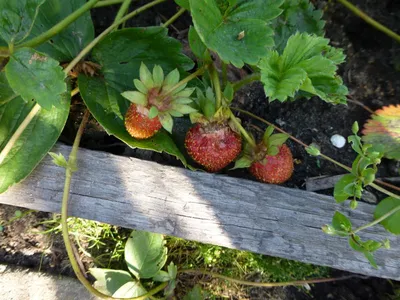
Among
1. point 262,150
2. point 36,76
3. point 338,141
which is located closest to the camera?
point 36,76

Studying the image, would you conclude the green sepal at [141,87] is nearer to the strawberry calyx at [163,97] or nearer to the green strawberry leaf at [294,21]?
the strawberry calyx at [163,97]

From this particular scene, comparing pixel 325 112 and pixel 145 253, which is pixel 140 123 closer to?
pixel 145 253

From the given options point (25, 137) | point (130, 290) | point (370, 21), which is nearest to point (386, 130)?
point (370, 21)

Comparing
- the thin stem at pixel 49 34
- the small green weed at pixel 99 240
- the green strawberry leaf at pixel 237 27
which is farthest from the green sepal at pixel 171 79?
the small green weed at pixel 99 240

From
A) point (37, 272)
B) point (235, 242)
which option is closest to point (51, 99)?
point (235, 242)

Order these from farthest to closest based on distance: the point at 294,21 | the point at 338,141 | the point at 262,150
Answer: the point at 338,141 < the point at 294,21 < the point at 262,150

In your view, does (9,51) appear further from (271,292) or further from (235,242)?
(271,292)
